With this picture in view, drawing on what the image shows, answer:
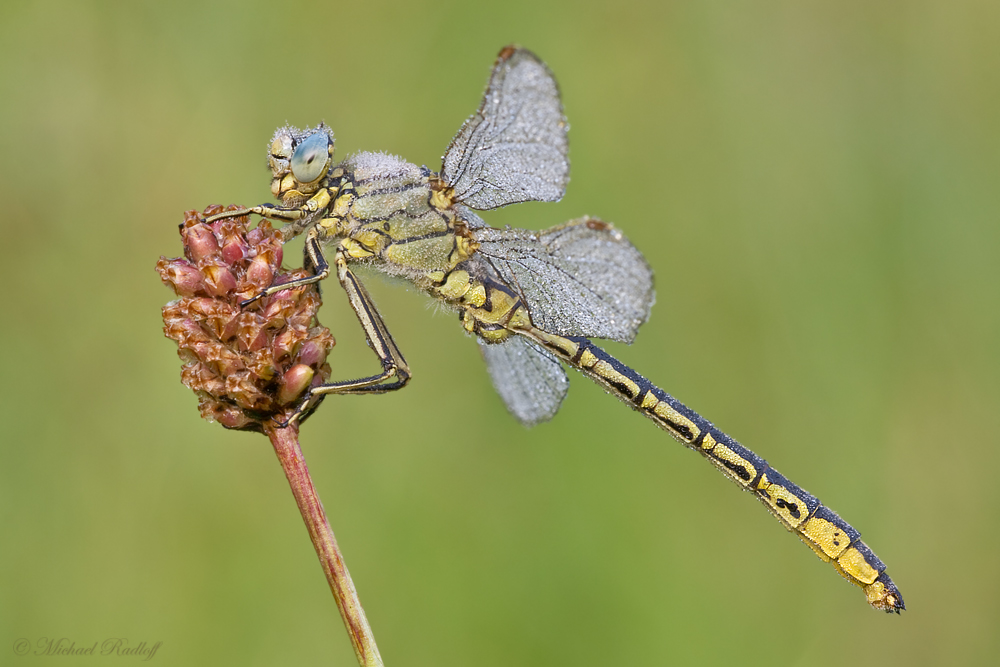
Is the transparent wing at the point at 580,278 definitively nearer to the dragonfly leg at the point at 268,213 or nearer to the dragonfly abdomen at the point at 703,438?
the dragonfly abdomen at the point at 703,438

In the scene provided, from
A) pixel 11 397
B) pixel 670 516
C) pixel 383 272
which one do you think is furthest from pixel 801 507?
pixel 11 397

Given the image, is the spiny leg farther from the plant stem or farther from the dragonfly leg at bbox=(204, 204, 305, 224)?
the plant stem

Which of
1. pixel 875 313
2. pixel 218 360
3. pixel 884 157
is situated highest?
pixel 884 157

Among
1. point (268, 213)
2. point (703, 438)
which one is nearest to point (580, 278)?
point (703, 438)

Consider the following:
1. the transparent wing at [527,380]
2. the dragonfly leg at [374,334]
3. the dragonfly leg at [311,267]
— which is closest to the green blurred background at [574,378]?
the transparent wing at [527,380]

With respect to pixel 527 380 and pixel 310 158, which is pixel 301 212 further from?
pixel 527 380

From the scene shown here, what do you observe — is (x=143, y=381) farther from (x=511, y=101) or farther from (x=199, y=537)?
(x=511, y=101)
